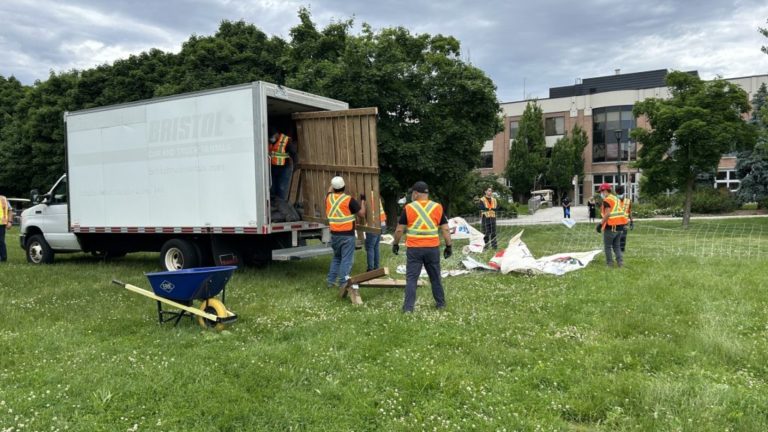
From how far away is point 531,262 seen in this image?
32.5 feet

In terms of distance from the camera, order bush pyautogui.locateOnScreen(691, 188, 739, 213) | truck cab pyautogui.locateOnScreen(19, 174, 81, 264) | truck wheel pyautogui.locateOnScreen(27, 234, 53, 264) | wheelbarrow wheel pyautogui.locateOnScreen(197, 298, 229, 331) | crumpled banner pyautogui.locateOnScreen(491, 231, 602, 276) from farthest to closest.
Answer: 1. bush pyautogui.locateOnScreen(691, 188, 739, 213)
2. truck wheel pyautogui.locateOnScreen(27, 234, 53, 264)
3. truck cab pyautogui.locateOnScreen(19, 174, 81, 264)
4. crumpled banner pyautogui.locateOnScreen(491, 231, 602, 276)
5. wheelbarrow wheel pyautogui.locateOnScreen(197, 298, 229, 331)

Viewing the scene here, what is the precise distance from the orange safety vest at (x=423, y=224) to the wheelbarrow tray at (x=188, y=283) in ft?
7.61

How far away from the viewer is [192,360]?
5027 millimetres

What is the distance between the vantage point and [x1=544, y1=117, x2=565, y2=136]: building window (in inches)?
2130

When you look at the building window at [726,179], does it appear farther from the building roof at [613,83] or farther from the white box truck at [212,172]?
the white box truck at [212,172]

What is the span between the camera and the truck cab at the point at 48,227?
1202 cm

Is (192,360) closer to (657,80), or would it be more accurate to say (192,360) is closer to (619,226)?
(619,226)

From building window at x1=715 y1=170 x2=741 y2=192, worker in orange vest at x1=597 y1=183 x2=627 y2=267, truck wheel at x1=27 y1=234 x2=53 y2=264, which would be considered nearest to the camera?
worker in orange vest at x1=597 y1=183 x2=627 y2=267

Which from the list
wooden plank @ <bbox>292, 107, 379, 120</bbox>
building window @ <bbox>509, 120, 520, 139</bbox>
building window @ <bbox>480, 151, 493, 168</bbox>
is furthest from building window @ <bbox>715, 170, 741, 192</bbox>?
wooden plank @ <bbox>292, 107, 379, 120</bbox>

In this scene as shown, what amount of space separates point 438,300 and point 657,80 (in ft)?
202

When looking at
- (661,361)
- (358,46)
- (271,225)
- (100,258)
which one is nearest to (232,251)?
(271,225)

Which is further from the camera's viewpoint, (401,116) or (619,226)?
(401,116)

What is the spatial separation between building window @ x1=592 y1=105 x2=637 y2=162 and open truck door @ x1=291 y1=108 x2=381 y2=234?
4727 cm

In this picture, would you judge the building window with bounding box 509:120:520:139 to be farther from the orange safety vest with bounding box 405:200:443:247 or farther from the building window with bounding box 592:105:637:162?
the orange safety vest with bounding box 405:200:443:247
